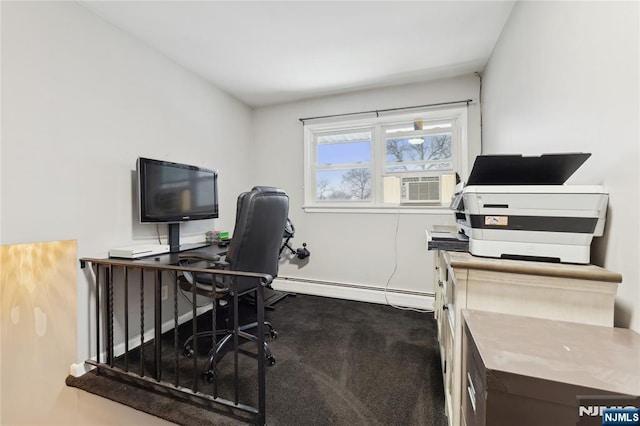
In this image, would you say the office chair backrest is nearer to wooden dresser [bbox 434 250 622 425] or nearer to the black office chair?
the black office chair

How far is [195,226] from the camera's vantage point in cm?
274

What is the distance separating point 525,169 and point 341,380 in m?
1.58

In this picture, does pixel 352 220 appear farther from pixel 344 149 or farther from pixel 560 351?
pixel 560 351

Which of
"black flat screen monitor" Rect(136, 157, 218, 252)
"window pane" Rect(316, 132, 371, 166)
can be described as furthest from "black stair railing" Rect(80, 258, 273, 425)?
"window pane" Rect(316, 132, 371, 166)

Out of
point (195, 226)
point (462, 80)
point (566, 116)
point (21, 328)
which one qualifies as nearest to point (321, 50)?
point (462, 80)

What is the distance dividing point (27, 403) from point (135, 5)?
259 cm

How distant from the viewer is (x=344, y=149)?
339cm

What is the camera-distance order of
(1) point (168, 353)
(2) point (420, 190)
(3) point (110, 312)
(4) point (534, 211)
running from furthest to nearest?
(2) point (420, 190), (1) point (168, 353), (3) point (110, 312), (4) point (534, 211)

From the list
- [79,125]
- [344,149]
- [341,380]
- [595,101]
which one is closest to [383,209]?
[344,149]

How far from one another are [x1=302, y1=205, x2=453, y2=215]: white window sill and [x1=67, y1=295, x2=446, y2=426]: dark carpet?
113 centimetres

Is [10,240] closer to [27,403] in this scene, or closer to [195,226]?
[27,403]

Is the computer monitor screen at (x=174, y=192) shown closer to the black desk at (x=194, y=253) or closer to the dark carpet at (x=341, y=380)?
the black desk at (x=194, y=253)

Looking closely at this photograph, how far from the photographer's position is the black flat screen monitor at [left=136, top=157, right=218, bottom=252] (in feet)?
6.65
